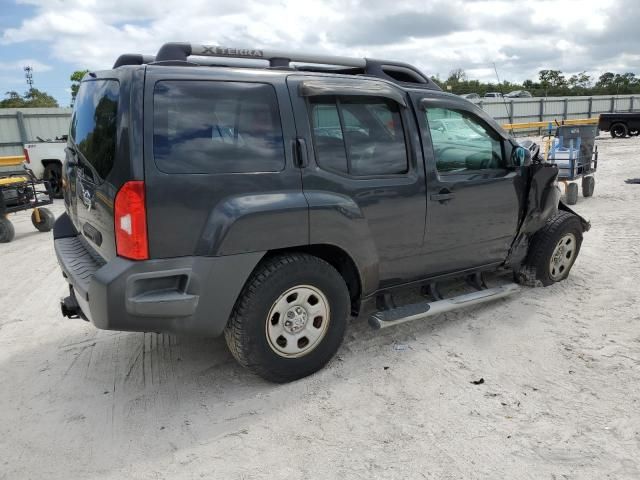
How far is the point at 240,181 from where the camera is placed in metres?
3.02

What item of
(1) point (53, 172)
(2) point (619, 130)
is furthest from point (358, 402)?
(2) point (619, 130)

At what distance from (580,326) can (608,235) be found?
338 centimetres

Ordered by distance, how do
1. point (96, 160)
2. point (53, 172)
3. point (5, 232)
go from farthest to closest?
point (53, 172), point (5, 232), point (96, 160)

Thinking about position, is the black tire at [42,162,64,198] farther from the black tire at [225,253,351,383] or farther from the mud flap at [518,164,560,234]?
the mud flap at [518,164,560,234]

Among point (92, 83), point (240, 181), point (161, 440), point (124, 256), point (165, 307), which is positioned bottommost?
Answer: point (161, 440)

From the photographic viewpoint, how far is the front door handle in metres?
3.88

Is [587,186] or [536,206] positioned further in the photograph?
[587,186]

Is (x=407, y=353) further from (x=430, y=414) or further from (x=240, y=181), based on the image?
(x=240, y=181)

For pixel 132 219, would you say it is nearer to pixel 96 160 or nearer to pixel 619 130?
pixel 96 160

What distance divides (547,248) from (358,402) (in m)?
2.65

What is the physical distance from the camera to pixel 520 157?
4.41 metres

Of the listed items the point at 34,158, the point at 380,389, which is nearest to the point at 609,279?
the point at 380,389

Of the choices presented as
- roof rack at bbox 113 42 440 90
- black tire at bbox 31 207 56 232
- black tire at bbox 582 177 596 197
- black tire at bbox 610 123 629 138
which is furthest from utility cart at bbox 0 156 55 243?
black tire at bbox 610 123 629 138

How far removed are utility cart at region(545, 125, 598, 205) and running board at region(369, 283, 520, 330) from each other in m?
5.89
